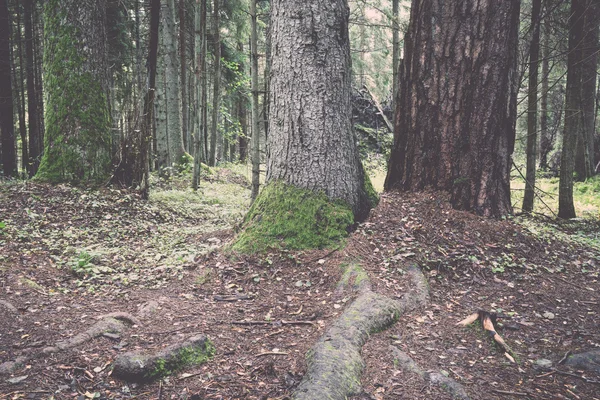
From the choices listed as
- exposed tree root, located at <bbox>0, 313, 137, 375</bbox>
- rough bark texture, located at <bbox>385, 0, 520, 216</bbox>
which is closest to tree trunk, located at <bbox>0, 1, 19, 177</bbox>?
exposed tree root, located at <bbox>0, 313, 137, 375</bbox>

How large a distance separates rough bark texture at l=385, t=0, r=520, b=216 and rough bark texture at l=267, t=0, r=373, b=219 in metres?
1.34

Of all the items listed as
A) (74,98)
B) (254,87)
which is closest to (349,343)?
(254,87)

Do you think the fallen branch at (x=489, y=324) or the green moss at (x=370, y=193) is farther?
the green moss at (x=370, y=193)

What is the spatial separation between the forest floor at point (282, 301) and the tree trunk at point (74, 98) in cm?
108

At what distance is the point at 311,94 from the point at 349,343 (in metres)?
2.71

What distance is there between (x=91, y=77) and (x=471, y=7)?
6.45 metres

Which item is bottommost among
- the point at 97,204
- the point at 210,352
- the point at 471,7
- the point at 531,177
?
the point at 210,352

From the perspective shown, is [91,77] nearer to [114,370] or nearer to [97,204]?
A: [97,204]

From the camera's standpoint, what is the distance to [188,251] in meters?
4.77

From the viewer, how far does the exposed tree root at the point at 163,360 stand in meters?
2.27

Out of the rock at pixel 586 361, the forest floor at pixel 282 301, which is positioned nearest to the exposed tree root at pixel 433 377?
the forest floor at pixel 282 301

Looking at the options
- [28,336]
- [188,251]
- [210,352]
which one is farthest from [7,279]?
[210,352]

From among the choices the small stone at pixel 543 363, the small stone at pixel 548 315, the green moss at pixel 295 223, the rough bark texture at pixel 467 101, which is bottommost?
the small stone at pixel 543 363

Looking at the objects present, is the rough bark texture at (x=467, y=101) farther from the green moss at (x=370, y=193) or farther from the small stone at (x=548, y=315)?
the small stone at (x=548, y=315)
